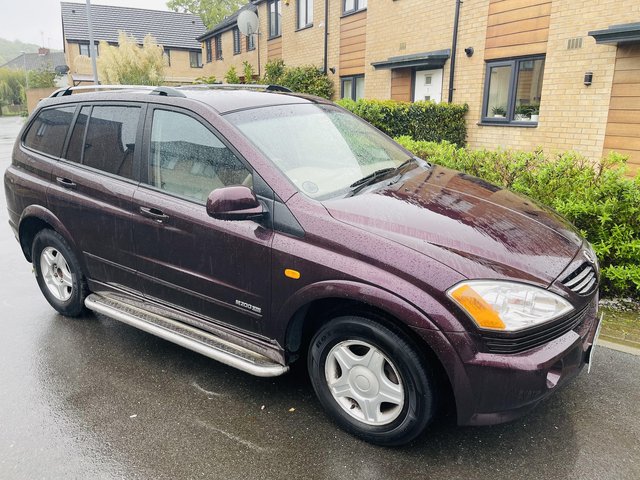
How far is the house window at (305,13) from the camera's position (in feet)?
60.7

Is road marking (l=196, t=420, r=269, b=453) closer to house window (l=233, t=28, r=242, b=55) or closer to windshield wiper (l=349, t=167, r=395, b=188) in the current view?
windshield wiper (l=349, t=167, r=395, b=188)

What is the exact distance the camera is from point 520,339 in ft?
8.00

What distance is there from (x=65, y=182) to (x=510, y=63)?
31.2 ft

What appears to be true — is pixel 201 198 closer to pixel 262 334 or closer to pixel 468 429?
pixel 262 334

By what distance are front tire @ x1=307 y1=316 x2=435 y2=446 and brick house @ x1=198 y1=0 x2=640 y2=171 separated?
7.85 metres

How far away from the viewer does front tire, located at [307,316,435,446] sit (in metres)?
2.60

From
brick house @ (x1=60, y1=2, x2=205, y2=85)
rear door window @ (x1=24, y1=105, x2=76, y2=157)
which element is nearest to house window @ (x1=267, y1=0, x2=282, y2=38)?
rear door window @ (x1=24, y1=105, x2=76, y2=157)

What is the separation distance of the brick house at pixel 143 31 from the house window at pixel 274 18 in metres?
23.2

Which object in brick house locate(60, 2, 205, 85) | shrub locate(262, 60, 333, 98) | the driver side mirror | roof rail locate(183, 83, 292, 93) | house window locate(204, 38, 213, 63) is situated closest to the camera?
the driver side mirror

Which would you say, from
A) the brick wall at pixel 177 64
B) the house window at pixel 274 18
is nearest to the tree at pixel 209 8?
the brick wall at pixel 177 64

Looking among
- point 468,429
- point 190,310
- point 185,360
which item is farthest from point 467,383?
point 185,360

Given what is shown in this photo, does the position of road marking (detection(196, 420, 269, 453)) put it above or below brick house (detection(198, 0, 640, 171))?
below

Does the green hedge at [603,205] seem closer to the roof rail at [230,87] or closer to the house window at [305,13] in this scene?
the roof rail at [230,87]

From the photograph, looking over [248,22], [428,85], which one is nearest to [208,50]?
[248,22]
